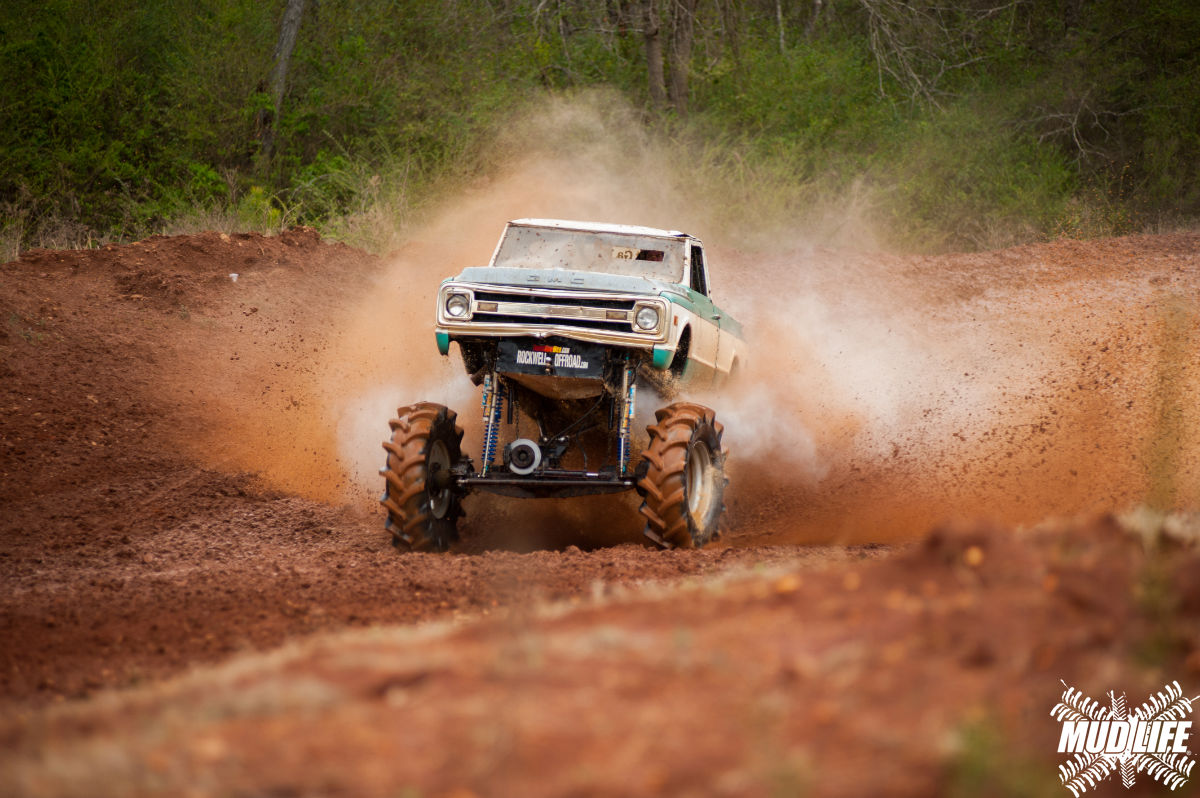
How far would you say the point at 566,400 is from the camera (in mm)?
9188

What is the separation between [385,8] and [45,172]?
8783 millimetres

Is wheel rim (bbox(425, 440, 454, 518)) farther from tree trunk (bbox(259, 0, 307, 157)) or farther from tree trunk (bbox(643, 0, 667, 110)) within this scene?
tree trunk (bbox(643, 0, 667, 110))

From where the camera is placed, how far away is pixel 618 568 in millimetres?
7199

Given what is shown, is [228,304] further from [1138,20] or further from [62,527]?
[1138,20]

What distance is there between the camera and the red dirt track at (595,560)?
3055 mm

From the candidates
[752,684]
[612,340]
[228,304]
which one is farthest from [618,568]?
[228,304]

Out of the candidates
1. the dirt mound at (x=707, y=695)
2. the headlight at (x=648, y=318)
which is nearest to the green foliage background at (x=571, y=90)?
the headlight at (x=648, y=318)

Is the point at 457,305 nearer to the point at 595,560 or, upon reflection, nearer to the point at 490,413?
the point at 490,413

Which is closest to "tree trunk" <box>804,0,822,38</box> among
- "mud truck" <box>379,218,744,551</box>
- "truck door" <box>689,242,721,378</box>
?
"truck door" <box>689,242,721,378</box>

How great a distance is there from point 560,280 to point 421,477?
1814 mm

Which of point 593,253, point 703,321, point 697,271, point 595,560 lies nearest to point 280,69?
point 593,253

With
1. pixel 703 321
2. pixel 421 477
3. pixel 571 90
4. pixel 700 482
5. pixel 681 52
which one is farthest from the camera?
pixel 681 52

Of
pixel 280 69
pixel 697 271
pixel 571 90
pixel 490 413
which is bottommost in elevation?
pixel 490 413

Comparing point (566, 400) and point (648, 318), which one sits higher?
point (648, 318)
